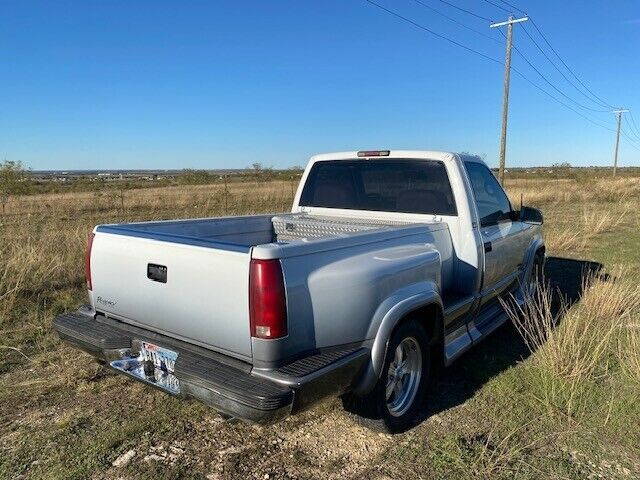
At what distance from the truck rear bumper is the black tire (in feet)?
1.08

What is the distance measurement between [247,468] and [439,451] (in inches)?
46.7

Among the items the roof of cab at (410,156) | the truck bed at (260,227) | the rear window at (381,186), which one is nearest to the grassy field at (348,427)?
the truck bed at (260,227)

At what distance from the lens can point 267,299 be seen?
2.42 m

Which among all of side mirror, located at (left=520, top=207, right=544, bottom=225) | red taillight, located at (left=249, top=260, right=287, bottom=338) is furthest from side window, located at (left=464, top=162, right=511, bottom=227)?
red taillight, located at (left=249, top=260, right=287, bottom=338)

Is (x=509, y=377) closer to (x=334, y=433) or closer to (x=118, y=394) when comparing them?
(x=334, y=433)

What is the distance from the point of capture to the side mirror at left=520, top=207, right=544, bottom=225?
515 cm

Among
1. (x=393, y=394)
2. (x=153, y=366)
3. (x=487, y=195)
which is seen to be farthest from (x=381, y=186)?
(x=153, y=366)

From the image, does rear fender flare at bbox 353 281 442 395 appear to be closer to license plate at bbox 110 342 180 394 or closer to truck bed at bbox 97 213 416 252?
truck bed at bbox 97 213 416 252

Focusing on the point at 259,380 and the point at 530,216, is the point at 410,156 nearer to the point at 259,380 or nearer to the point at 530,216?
the point at 530,216

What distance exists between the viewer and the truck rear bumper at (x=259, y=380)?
2.35 metres

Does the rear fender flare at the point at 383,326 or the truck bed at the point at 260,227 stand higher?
the truck bed at the point at 260,227

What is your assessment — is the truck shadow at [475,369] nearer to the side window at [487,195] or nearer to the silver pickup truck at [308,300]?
the silver pickup truck at [308,300]

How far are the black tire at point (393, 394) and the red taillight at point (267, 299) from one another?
0.84 m

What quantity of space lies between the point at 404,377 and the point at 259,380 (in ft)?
4.49
